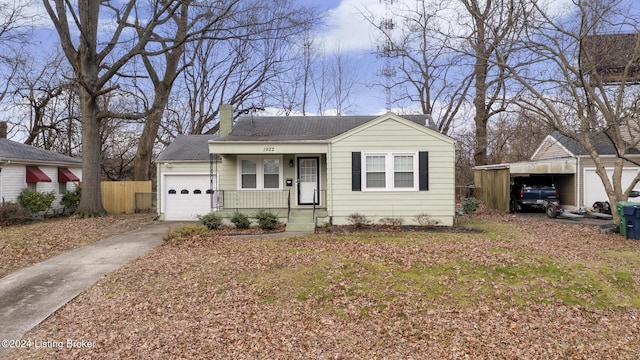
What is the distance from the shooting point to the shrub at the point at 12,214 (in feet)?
48.9

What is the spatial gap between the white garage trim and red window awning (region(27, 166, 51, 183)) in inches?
253

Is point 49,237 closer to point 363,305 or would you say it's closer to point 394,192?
point 363,305

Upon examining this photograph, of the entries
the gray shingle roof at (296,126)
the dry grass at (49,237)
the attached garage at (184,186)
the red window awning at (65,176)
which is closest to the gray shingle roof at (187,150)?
the attached garage at (184,186)

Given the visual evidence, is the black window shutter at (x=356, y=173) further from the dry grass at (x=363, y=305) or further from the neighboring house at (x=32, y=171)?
the neighboring house at (x=32, y=171)

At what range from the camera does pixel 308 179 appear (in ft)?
48.4

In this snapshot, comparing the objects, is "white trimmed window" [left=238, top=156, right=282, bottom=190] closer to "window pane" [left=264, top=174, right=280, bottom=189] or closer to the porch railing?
"window pane" [left=264, top=174, right=280, bottom=189]

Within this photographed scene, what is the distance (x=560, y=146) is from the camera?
65.1 feet

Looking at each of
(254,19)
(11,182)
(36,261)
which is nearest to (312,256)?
(36,261)

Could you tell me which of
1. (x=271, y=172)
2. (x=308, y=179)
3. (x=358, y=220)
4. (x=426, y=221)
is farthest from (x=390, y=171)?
(x=271, y=172)

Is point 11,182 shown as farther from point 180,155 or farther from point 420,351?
point 420,351

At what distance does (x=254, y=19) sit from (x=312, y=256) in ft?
40.7

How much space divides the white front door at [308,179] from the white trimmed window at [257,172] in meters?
0.88

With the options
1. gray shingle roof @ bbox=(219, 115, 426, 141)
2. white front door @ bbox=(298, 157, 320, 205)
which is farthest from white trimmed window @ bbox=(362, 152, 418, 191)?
gray shingle roof @ bbox=(219, 115, 426, 141)

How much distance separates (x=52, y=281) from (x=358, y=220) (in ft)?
27.9
